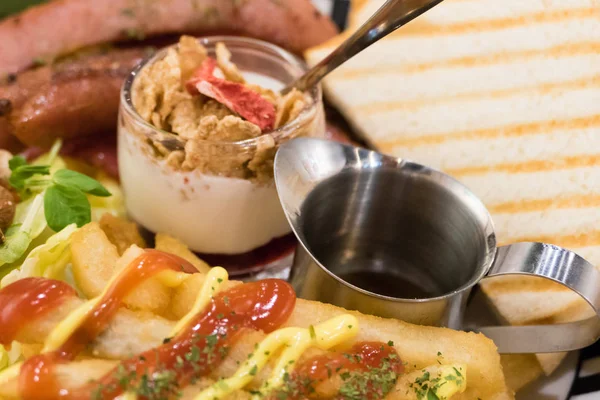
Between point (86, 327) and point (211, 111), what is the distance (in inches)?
36.2

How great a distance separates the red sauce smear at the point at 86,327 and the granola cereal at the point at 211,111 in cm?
45

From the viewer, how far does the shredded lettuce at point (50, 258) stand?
1941 millimetres

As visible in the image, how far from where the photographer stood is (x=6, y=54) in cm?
268

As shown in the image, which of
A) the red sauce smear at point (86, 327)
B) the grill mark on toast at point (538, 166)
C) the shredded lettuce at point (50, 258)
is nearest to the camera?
the red sauce smear at point (86, 327)

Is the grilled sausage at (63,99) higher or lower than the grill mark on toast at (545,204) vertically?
higher

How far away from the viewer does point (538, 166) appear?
2498mm

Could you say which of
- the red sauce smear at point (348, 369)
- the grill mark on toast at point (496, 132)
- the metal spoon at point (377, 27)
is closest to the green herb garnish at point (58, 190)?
the metal spoon at point (377, 27)

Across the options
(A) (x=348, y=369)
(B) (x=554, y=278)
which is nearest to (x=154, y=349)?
(A) (x=348, y=369)

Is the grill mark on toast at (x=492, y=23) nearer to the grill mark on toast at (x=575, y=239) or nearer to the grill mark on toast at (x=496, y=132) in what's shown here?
the grill mark on toast at (x=496, y=132)

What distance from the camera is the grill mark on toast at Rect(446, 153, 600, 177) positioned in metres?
2.46

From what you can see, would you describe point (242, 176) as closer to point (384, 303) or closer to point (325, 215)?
point (325, 215)

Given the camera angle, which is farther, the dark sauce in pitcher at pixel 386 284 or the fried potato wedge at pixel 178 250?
the dark sauce in pitcher at pixel 386 284

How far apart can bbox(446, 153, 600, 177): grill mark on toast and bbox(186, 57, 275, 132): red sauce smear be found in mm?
972

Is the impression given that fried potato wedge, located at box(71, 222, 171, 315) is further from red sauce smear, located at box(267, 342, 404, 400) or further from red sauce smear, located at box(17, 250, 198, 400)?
red sauce smear, located at box(267, 342, 404, 400)
